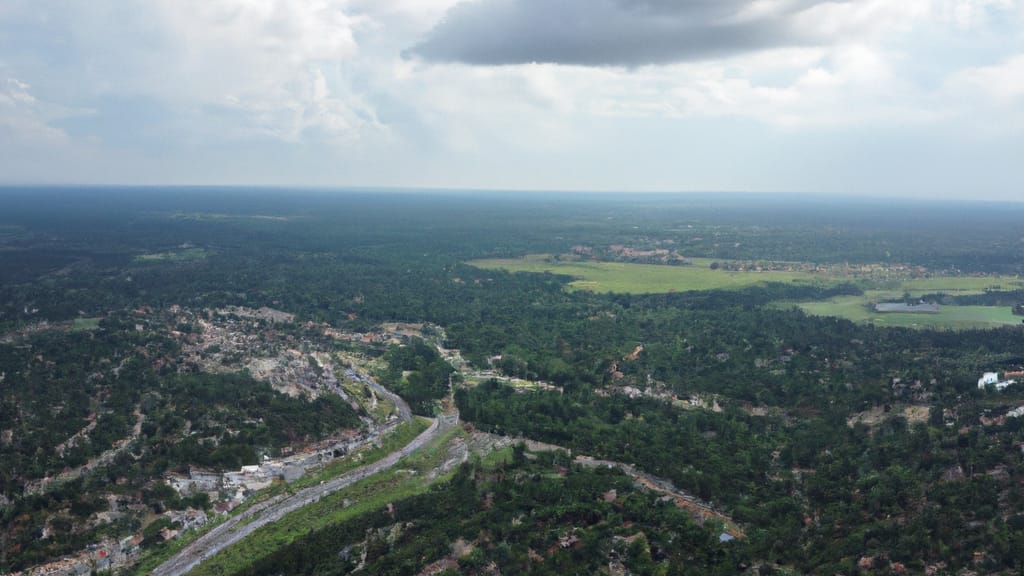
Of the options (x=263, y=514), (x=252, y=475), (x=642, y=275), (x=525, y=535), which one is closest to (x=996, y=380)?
(x=525, y=535)

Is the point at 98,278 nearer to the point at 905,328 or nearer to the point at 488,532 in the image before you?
the point at 488,532

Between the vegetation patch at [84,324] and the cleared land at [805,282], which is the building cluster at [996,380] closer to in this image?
the cleared land at [805,282]

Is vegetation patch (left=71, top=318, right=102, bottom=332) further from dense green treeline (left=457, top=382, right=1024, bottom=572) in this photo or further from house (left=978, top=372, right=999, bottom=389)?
house (left=978, top=372, right=999, bottom=389)

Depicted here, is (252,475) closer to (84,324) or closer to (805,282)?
(84,324)

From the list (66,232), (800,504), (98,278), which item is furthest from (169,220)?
(800,504)

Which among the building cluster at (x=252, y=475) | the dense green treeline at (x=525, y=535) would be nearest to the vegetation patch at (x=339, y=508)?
the dense green treeline at (x=525, y=535)
